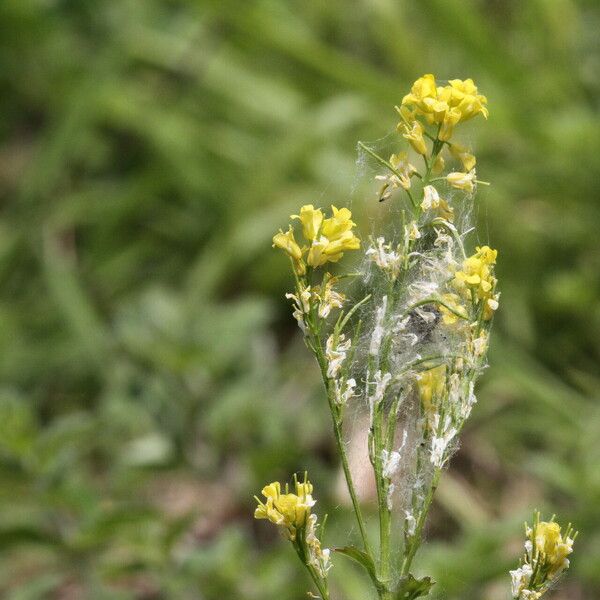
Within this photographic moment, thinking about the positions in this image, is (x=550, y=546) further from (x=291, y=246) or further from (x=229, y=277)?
(x=229, y=277)

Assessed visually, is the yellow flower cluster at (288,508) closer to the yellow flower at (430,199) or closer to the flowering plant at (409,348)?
the flowering plant at (409,348)

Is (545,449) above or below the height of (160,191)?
below

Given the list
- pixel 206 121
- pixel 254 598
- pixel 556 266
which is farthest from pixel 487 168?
pixel 254 598

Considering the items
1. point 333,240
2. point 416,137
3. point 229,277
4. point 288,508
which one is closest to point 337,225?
point 333,240

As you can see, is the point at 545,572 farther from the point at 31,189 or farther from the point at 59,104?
the point at 59,104

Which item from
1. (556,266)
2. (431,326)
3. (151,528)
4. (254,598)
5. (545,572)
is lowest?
(545,572)

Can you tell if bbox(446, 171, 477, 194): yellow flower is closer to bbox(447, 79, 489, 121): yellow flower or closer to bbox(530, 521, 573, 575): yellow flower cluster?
bbox(447, 79, 489, 121): yellow flower
